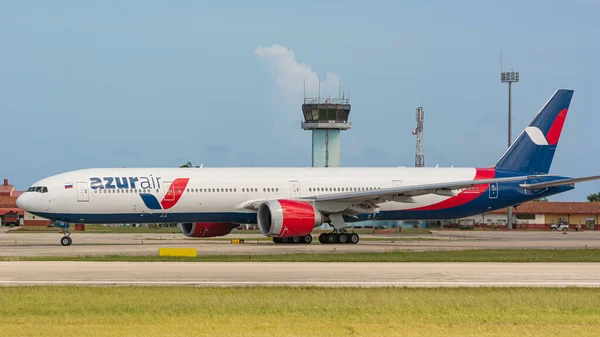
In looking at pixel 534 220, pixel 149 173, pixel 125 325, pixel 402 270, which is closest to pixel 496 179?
pixel 149 173

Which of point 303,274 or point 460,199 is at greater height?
point 460,199

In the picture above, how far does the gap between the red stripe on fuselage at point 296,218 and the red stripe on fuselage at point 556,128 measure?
1491 centimetres

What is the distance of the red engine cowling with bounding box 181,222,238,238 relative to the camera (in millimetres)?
44531

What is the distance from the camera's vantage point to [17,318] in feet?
51.8

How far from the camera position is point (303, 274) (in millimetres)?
24188

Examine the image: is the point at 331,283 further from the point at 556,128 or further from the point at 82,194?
the point at 556,128

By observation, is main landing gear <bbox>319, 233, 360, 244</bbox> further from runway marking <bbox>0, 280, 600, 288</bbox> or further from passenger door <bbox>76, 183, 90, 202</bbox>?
runway marking <bbox>0, 280, 600, 288</bbox>

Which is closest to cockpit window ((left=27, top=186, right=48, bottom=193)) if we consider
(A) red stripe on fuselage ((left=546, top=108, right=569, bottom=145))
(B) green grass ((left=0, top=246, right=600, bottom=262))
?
(B) green grass ((left=0, top=246, right=600, bottom=262))

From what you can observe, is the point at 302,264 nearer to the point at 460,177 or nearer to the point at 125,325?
the point at 125,325

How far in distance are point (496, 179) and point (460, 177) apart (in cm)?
207

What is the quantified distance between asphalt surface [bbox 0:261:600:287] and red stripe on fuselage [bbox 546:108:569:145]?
1998cm

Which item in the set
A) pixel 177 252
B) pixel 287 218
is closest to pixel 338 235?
pixel 287 218

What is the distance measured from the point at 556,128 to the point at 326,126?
49.2 meters

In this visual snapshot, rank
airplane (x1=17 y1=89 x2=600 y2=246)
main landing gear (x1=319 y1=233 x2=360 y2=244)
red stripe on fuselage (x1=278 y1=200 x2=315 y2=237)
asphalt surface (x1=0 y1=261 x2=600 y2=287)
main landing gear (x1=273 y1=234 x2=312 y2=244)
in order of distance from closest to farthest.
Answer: asphalt surface (x1=0 y1=261 x2=600 y2=287)
red stripe on fuselage (x1=278 y1=200 x2=315 y2=237)
airplane (x1=17 y1=89 x2=600 y2=246)
main landing gear (x1=319 y1=233 x2=360 y2=244)
main landing gear (x1=273 y1=234 x2=312 y2=244)
